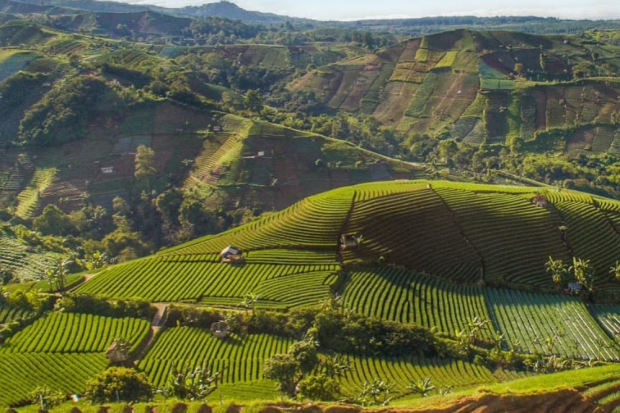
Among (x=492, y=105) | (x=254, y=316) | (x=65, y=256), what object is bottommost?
(x=65, y=256)

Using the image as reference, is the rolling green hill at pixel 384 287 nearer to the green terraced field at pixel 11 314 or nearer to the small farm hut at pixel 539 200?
the small farm hut at pixel 539 200

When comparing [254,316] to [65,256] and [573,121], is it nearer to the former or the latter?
[65,256]

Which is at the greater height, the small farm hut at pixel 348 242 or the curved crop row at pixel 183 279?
the small farm hut at pixel 348 242

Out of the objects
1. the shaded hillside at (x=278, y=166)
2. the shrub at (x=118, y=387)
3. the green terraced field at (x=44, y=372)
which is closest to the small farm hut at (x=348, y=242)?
the green terraced field at (x=44, y=372)

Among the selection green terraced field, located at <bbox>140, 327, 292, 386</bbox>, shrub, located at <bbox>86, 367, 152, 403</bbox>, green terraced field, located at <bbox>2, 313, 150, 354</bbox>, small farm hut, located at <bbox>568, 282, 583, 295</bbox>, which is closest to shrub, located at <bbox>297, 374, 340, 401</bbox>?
green terraced field, located at <bbox>140, 327, 292, 386</bbox>

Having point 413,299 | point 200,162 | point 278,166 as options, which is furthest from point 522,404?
point 200,162

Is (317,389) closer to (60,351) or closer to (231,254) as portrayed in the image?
(60,351)

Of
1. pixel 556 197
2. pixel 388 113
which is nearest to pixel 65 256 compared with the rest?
pixel 556 197

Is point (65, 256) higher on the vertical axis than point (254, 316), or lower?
lower
